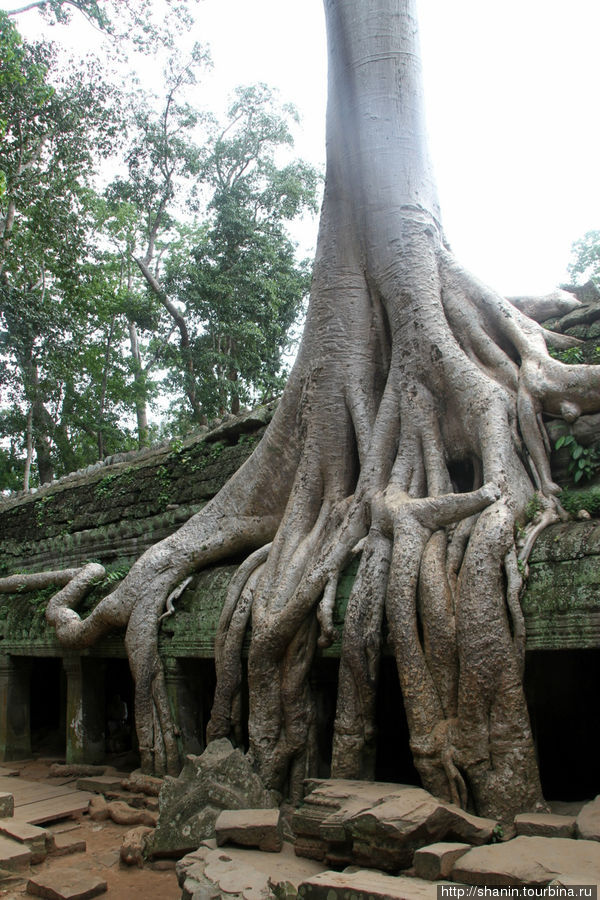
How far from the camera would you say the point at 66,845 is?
4.06 m

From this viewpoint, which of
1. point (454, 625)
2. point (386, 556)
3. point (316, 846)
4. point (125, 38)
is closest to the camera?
point (316, 846)

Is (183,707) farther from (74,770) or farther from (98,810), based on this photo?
(74,770)

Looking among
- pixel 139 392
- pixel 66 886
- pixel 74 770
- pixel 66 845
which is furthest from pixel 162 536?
pixel 139 392

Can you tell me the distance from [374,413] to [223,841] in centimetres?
287

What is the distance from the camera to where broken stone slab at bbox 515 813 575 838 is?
8.97ft

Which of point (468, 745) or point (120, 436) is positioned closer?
point (468, 745)

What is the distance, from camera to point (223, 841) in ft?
10.6

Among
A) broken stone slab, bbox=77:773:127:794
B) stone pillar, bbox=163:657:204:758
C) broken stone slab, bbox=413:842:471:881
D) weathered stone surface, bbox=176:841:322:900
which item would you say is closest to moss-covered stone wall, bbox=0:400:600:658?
stone pillar, bbox=163:657:204:758

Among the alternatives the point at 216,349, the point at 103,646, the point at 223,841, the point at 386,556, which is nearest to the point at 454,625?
the point at 386,556

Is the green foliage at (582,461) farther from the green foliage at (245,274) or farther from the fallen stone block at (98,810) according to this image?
the green foliage at (245,274)

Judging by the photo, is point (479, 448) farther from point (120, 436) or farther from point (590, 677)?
point (120, 436)

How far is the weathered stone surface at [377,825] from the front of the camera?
109 inches

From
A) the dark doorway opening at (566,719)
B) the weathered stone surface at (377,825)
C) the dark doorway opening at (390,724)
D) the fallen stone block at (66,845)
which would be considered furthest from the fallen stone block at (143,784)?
the dark doorway opening at (566,719)

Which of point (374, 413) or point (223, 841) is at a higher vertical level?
point (374, 413)
